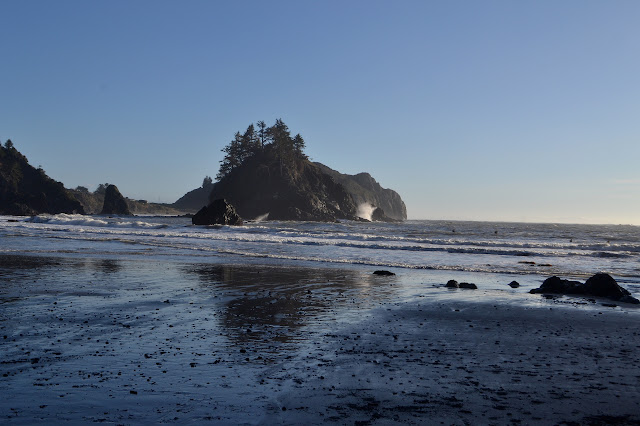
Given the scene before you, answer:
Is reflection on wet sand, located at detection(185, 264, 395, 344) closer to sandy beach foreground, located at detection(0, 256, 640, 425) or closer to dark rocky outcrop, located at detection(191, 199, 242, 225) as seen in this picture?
sandy beach foreground, located at detection(0, 256, 640, 425)

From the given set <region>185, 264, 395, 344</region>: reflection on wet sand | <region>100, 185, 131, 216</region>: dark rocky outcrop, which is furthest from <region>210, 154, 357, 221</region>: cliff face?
<region>185, 264, 395, 344</region>: reflection on wet sand

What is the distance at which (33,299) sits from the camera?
1305 centimetres

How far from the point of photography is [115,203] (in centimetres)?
14725

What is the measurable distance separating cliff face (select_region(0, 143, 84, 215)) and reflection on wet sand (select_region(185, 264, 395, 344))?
125556mm

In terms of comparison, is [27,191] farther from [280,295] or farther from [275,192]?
[280,295]

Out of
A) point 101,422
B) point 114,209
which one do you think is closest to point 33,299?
point 101,422

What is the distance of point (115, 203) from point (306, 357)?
502 ft

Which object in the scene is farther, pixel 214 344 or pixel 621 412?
pixel 214 344

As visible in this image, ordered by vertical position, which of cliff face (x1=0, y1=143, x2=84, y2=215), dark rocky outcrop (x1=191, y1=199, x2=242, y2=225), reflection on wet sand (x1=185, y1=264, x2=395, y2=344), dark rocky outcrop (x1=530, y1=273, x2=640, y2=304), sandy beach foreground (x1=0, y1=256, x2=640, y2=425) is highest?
cliff face (x1=0, y1=143, x2=84, y2=215)

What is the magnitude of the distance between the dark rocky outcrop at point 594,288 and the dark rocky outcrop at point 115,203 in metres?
145

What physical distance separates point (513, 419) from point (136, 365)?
18.4ft

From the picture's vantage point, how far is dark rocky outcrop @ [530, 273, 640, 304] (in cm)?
1717

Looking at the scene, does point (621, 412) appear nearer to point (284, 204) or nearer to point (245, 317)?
point (245, 317)

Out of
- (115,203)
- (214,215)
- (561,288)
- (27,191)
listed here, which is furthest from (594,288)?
(115,203)
